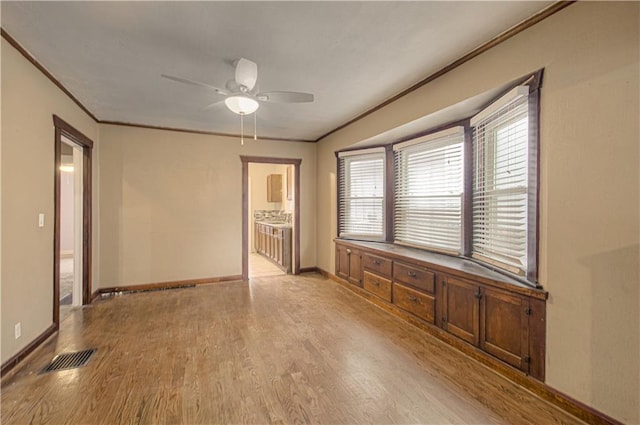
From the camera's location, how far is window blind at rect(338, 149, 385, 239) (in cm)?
451

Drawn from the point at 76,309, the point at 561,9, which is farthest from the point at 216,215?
the point at 561,9

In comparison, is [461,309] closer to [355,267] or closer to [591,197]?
[591,197]

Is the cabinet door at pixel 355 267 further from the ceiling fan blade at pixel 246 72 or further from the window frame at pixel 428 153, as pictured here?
the ceiling fan blade at pixel 246 72

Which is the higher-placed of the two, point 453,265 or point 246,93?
point 246,93

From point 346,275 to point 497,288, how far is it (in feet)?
8.53

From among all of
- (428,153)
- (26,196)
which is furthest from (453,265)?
(26,196)

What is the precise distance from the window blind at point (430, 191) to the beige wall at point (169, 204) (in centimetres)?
257

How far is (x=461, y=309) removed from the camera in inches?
106

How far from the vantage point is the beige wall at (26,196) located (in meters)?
2.26

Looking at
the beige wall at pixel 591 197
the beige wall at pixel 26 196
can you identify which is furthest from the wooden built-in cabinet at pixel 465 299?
the beige wall at pixel 26 196

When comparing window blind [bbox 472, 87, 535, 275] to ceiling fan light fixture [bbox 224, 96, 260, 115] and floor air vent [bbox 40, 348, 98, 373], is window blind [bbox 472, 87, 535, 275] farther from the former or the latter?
floor air vent [bbox 40, 348, 98, 373]

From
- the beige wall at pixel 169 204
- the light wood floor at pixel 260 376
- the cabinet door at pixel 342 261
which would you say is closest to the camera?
the light wood floor at pixel 260 376

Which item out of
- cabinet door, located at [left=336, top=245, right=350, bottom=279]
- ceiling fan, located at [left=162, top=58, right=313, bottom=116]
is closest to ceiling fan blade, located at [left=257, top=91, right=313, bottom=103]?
ceiling fan, located at [left=162, top=58, right=313, bottom=116]

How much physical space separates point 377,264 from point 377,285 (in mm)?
275
